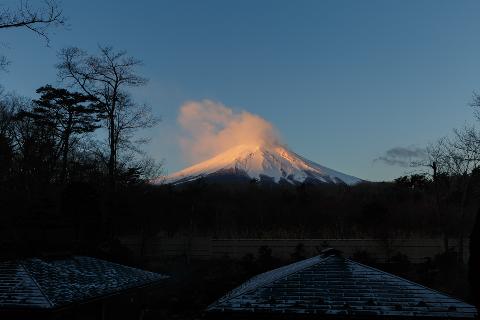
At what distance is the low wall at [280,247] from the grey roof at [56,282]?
40.8 ft

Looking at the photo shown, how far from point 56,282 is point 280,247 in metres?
17.5

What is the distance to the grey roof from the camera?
35.9ft

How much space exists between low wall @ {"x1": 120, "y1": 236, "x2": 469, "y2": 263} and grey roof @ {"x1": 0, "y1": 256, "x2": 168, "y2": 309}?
12.4 metres

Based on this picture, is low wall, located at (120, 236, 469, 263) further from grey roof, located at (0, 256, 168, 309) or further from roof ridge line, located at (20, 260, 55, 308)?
roof ridge line, located at (20, 260, 55, 308)

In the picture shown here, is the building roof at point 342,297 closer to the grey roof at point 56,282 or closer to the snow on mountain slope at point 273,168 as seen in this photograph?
the grey roof at point 56,282

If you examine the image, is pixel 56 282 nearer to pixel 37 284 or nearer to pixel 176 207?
pixel 37 284

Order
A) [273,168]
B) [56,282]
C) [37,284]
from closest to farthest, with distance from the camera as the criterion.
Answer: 1. [37,284]
2. [56,282]
3. [273,168]

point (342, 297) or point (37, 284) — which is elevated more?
point (37, 284)

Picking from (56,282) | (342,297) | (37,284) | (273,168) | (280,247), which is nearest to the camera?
(342,297)

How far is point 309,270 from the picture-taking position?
38.6 ft

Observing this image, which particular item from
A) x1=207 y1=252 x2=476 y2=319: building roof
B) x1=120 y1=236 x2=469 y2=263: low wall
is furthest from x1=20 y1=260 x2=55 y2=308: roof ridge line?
x1=120 y1=236 x2=469 y2=263: low wall

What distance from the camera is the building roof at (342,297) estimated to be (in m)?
10.2

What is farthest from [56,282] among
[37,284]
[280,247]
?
[280,247]

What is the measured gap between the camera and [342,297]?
1065cm
